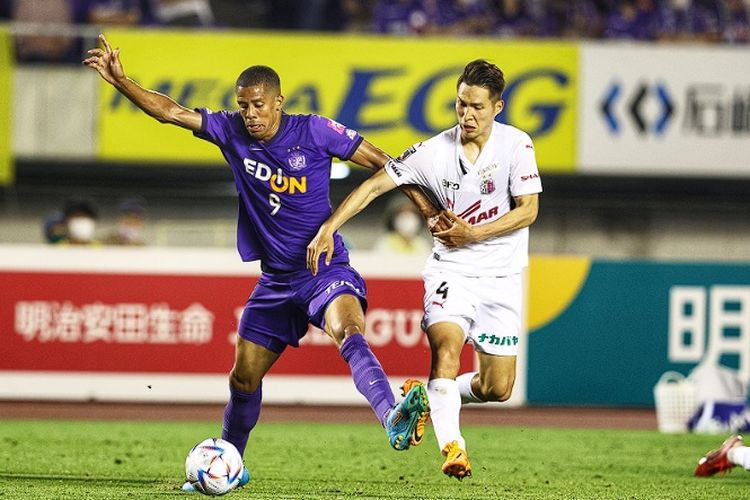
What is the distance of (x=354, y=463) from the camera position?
30.5 ft

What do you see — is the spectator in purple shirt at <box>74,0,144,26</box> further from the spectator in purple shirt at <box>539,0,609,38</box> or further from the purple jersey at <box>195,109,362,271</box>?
the purple jersey at <box>195,109,362,271</box>

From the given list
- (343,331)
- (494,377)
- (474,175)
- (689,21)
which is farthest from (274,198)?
(689,21)

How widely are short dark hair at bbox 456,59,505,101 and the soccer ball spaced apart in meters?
2.21

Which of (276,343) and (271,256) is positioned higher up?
A: (271,256)

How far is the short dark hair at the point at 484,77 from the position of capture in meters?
7.22

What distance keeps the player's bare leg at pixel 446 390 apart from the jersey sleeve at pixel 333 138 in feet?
3.42

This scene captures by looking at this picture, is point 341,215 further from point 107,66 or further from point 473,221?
point 107,66

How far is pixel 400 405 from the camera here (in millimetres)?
6348

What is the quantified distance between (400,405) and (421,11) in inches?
452

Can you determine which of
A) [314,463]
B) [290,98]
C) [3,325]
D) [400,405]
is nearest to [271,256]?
[400,405]

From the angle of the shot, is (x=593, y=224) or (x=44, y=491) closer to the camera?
(x=44, y=491)

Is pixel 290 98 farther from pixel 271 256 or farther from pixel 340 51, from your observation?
pixel 271 256

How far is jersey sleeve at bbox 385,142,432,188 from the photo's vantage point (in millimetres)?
7535

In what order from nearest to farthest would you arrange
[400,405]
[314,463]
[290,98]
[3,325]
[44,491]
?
1. [400,405]
2. [44,491]
3. [314,463]
4. [3,325]
5. [290,98]
